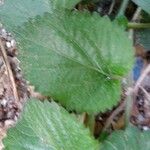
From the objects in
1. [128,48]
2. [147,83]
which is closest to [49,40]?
[128,48]

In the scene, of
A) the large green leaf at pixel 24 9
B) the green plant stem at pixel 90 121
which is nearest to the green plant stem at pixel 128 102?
the green plant stem at pixel 90 121

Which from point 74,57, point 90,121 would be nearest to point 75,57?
point 74,57

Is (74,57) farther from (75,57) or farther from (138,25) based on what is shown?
(138,25)

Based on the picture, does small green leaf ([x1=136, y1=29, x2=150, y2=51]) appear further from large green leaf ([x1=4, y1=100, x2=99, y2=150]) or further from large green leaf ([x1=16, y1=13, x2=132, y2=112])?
large green leaf ([x1=4, y1=100, x2=99, y2=150])

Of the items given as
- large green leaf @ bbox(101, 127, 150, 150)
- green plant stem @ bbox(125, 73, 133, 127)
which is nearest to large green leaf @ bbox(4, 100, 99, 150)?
large green leaf @ bbox(101, 127, 150, 150)

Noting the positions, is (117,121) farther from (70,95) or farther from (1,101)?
(1,101)

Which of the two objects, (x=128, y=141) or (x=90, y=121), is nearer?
(x=128, y=141)
